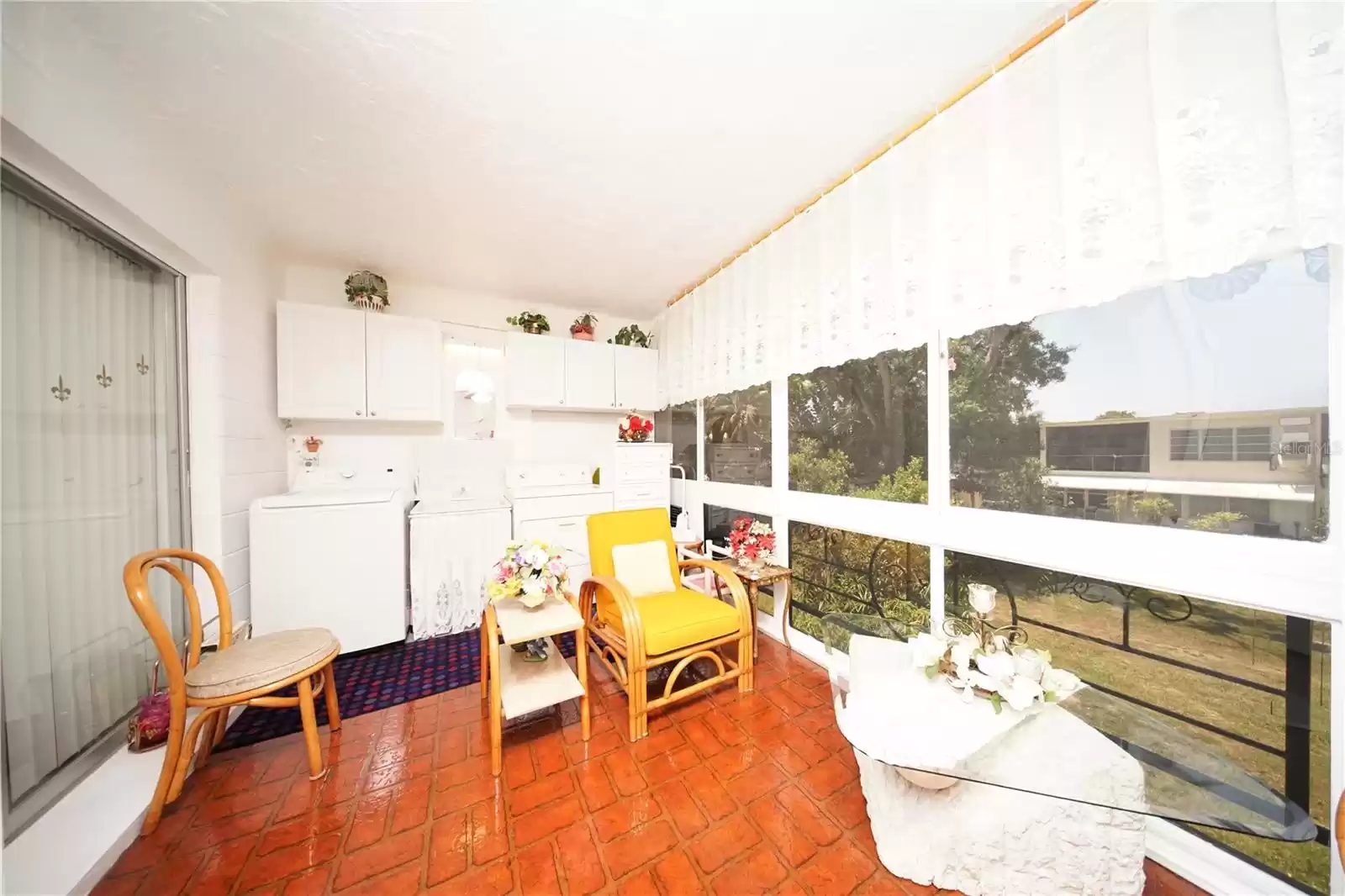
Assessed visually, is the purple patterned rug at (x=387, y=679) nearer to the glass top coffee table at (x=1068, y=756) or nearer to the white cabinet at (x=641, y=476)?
the white cabinet at (x=641, y=476)

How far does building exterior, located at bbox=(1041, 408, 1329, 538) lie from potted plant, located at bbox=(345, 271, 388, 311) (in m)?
4.11

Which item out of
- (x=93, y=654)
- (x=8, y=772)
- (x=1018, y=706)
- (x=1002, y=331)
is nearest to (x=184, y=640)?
(x=93, y=654)

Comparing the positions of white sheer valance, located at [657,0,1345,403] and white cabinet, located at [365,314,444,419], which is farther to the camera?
white cabinet, located at [365,314,444,419]

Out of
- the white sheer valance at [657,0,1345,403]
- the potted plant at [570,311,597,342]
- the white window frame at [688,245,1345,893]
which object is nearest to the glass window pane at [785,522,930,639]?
the white window frame at [688,245,1345,893]

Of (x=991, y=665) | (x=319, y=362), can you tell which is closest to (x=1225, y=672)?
(x=991, y=665)

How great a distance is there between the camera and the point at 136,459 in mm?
1801

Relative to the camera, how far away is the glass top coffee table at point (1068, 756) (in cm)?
101

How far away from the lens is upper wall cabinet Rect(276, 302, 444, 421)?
2768mm

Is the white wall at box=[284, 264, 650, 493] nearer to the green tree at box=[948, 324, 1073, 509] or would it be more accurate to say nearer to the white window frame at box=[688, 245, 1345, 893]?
the white window frame at box=[688, 245, 1345, 893]

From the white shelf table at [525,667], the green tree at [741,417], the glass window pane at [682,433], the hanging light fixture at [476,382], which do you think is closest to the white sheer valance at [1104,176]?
the green tree at [741,417]

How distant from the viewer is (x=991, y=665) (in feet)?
4.12

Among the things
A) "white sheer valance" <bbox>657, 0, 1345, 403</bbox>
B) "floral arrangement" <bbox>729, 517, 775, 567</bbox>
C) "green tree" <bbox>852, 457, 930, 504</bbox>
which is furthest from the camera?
"floral arrangement" <bbox>729, 517, 775, 567</bbox>

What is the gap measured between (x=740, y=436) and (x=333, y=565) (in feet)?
9.47

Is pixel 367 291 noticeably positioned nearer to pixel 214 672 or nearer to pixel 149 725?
pixel 214 672
